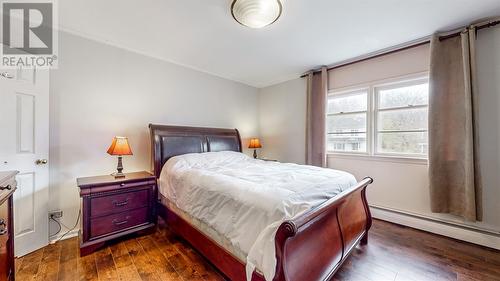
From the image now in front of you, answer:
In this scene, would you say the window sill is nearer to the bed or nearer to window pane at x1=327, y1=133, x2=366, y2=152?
window pane at x1=327, y1=133, x2=366, y2=152

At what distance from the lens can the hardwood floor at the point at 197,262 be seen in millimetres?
1712

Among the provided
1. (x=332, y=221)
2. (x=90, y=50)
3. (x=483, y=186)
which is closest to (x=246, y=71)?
(x=90, y=50)

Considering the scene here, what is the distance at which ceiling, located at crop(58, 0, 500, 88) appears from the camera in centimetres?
196

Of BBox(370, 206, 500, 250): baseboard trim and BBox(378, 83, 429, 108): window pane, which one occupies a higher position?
BBox(378, 83, 429, 108): window pane

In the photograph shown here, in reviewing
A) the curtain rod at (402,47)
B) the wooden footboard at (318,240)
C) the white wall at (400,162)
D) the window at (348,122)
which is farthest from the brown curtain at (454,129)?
the wooden footboard at (318,240)

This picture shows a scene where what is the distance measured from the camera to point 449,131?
2.39 metres

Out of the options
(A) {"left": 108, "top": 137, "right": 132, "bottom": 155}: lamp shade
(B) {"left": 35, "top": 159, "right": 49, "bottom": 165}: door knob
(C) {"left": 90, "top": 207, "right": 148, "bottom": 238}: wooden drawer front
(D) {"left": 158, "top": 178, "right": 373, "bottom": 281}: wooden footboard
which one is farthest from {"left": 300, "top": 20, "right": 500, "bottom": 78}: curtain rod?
(B) {"left": 35, "top": 159, "right": 49, "bottom": 165}: door knob

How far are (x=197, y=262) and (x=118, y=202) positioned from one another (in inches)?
44.5

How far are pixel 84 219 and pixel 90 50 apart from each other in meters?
2.06

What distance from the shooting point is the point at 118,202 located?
2.23 meters

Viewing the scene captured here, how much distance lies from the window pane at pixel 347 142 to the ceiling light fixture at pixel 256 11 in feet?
7.74

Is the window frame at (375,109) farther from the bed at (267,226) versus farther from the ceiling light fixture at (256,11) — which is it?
the ceiling light fixture at (256,11)

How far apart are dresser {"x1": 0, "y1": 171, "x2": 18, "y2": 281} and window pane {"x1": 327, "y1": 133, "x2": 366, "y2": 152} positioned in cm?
373

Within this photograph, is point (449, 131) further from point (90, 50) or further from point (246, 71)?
point (90, 50)
